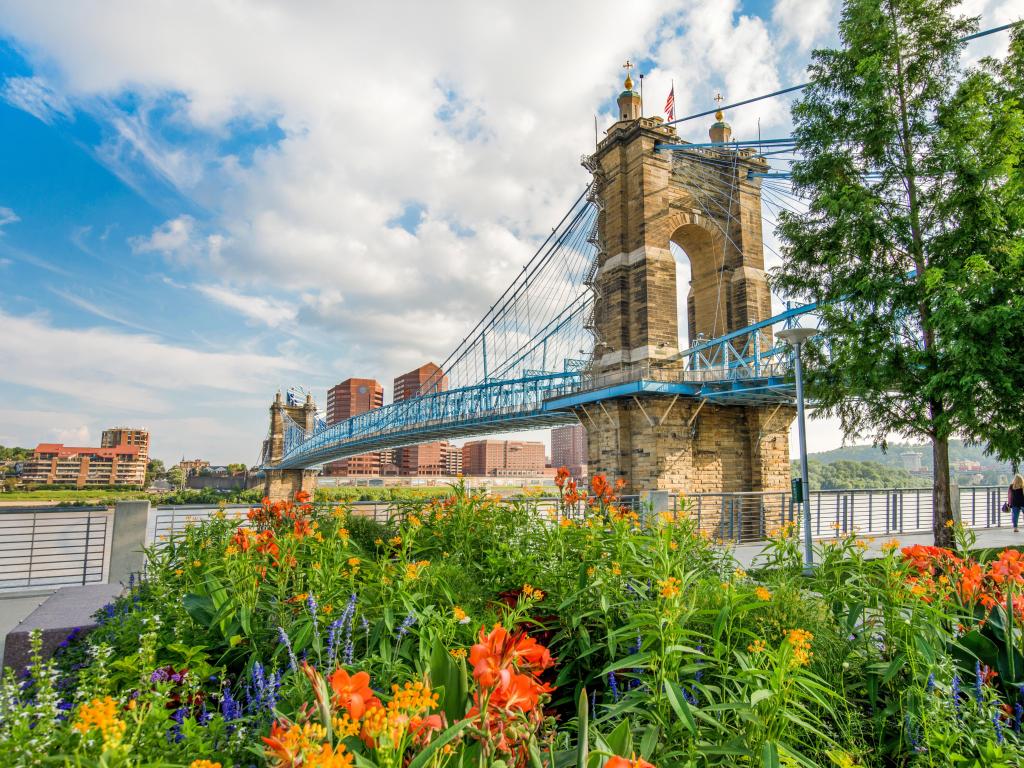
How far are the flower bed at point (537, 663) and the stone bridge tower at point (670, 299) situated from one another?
35.8 feet

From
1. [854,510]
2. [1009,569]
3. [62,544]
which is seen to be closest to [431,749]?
[1009,569]

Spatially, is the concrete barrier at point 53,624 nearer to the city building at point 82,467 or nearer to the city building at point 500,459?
the city building at point 82,467

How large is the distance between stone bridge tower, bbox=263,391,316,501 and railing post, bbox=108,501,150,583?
44.0 metres

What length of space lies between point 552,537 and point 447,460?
82.4m

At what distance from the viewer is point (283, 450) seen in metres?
58.2

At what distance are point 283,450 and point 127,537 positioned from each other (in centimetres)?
5650

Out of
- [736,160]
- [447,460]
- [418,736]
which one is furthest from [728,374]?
[447,460]

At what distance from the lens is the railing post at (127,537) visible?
18.6ft

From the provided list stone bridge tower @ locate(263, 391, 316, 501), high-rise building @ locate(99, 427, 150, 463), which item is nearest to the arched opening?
stone bridge tower @ locate(263, 391, 316, 501)

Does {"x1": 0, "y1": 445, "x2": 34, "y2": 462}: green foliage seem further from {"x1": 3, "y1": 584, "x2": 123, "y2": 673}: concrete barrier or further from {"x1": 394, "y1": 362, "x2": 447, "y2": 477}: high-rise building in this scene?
{"x1": 3, "y1": 584, "x2": 123, "y2": 673}: concrete barrier

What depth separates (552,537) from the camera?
124 inches

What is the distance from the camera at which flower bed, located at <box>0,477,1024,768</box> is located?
1.18m

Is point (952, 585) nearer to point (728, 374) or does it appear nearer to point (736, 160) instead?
point (728, 374)

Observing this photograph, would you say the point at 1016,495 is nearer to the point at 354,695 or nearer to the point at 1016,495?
the point at 1016,495
